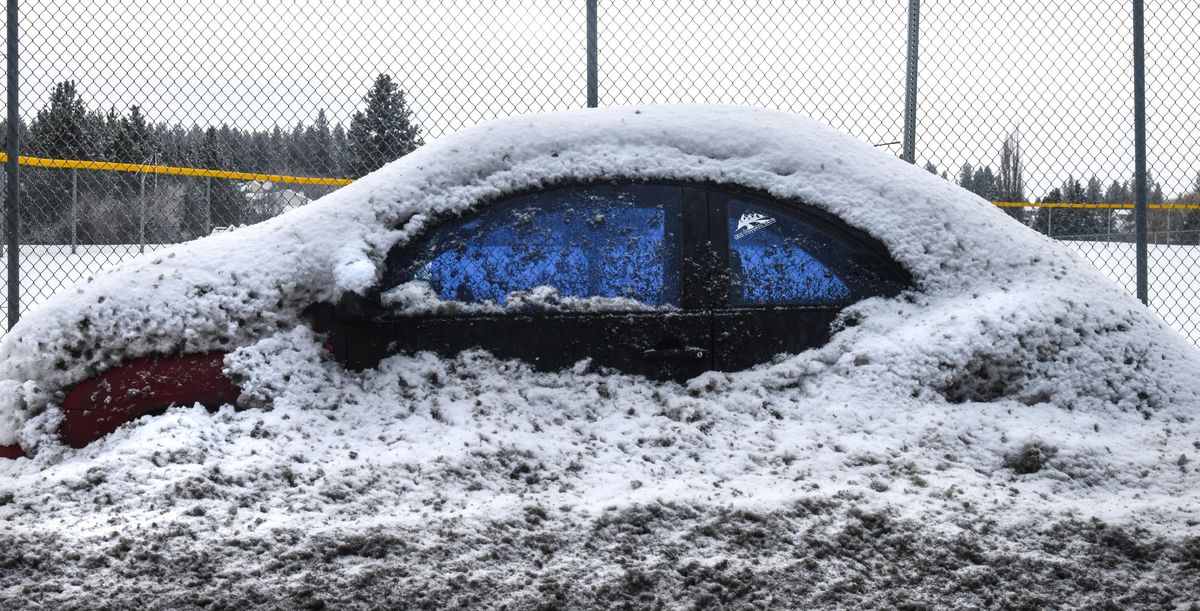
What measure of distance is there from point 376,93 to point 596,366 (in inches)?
130

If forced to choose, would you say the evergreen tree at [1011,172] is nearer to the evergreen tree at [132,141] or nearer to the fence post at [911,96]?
the fence post at [911,96]

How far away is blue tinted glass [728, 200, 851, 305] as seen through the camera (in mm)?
3443

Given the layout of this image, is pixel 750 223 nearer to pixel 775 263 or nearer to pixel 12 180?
pixel 775 263

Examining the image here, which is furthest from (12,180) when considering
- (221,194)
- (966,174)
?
(966,174)

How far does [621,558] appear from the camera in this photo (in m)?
2.49

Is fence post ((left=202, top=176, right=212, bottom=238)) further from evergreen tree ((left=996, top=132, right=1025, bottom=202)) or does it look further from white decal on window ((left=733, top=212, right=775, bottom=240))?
evergreen tree ((left=996, top=132, right=1025, bottom=202))

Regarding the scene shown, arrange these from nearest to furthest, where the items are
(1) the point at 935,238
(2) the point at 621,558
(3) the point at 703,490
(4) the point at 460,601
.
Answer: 1. (4) the point at 460,601
2. (2) the point at 621,558
3. (3) the point at 703,490
4. (1) the point at 935,238

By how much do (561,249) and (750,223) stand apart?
708 millimetres

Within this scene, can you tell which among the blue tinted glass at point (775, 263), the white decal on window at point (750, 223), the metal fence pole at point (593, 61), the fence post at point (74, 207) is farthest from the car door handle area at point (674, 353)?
the fence post at point (74, 207)

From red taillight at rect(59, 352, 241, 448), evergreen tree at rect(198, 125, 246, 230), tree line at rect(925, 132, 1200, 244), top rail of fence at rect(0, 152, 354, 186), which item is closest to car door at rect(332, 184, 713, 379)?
red taillight at rect(59, 352, 241, 448)

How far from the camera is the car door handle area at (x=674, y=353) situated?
132 inches

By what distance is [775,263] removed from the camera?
3465mm

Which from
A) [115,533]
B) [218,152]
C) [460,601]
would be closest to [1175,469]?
[460,601]

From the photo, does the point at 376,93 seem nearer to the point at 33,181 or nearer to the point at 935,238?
the point at 33,181
